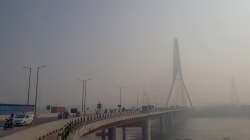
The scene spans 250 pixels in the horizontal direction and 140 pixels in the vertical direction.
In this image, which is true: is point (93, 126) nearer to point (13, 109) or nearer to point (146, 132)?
point (13, 109)

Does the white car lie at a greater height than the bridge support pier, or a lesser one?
greater

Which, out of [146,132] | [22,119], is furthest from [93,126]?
[146,132]

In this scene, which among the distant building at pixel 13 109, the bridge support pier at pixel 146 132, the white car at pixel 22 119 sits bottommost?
the bridge support pier at pixel 146 132

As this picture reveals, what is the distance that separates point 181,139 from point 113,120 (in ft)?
161

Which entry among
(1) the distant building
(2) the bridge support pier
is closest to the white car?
(1) the distant building

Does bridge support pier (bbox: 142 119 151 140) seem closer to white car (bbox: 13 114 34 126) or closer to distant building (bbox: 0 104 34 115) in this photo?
distant building (bbox: 0 104 34 115)

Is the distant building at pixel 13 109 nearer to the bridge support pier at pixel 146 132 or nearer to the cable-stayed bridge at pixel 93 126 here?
the cable-stayed bridge at pixel 93 126

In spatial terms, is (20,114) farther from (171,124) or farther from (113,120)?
(171,124)

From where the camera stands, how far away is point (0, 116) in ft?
151

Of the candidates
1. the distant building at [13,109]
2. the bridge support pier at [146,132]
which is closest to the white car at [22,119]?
the distant building at [13,109]

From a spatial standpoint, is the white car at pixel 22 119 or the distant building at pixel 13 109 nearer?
the white car at pixel 22 119

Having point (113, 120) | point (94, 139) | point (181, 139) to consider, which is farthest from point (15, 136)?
point (181, 139)

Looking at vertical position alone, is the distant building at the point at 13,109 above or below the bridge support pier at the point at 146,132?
above

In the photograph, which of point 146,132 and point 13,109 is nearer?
point 13,109
